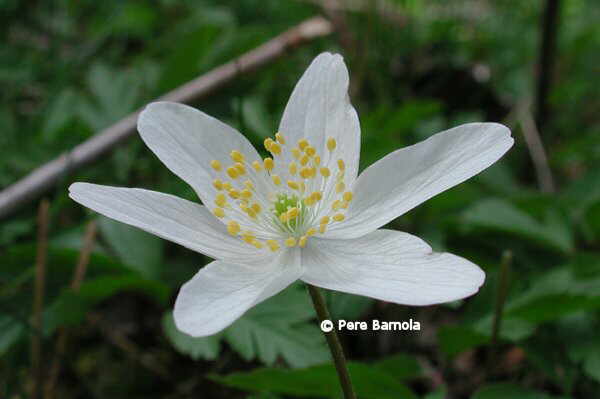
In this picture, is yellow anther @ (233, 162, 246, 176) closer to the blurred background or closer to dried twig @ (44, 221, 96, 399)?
the blurred background

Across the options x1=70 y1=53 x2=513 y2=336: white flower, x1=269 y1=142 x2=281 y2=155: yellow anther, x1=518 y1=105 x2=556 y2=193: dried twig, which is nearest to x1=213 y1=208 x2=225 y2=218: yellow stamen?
x1=70 y1=53 x2=513 y2=336: white flower

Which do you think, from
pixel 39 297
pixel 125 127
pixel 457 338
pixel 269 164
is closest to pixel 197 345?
pixel 39 297

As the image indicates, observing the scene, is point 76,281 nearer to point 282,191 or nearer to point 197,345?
point 197,345

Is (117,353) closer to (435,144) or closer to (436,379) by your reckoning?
(436,379)

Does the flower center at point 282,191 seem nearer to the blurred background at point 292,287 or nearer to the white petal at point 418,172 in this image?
the white petal at point 418,172

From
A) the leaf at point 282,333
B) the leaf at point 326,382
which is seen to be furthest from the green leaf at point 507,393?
the leaf at point 282,333

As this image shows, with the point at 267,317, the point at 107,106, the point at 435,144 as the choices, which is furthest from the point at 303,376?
the point at 107,106
